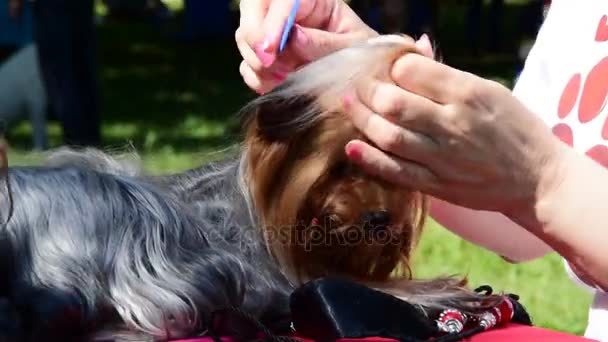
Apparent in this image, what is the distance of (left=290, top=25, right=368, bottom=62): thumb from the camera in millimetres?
1571

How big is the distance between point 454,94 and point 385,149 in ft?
0.32

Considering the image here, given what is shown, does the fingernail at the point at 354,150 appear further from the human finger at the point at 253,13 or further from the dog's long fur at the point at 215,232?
the human finger at the point at 253,13

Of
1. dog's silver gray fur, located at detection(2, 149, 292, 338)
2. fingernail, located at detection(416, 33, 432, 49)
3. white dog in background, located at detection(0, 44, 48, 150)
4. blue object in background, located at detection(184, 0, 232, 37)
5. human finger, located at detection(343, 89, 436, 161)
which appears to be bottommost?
blue object in background, located at detection(184, 0, 232, 37)

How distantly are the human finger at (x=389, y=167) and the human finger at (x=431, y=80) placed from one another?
0.26ft

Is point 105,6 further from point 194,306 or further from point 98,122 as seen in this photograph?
point 194,306

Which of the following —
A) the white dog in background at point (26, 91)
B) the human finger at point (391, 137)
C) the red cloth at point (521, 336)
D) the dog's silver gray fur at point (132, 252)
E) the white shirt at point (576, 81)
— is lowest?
the white dog in background at point (26, 91)

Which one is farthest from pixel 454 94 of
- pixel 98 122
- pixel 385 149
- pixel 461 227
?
pixel 98 122

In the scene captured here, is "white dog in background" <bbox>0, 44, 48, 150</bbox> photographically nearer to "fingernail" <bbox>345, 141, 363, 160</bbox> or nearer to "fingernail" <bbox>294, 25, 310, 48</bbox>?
"fingernail" <bbox>294, 25, 310, 48</bbox>

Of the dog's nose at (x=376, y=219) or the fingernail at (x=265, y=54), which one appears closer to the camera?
the dog's nose at (x=376, y=219)

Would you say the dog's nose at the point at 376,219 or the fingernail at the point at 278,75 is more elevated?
the fingernail at the point at 278,75

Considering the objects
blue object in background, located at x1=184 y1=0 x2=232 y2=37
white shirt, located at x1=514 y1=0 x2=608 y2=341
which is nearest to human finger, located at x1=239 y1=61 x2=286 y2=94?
white shirt, located at x1=514 y1=0 x2=608 y2=341

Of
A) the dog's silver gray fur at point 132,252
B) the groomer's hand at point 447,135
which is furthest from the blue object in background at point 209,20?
the groomer's hand at point 447,135

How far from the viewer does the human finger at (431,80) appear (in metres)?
1.23

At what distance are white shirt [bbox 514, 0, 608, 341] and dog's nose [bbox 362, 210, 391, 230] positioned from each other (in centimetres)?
43
